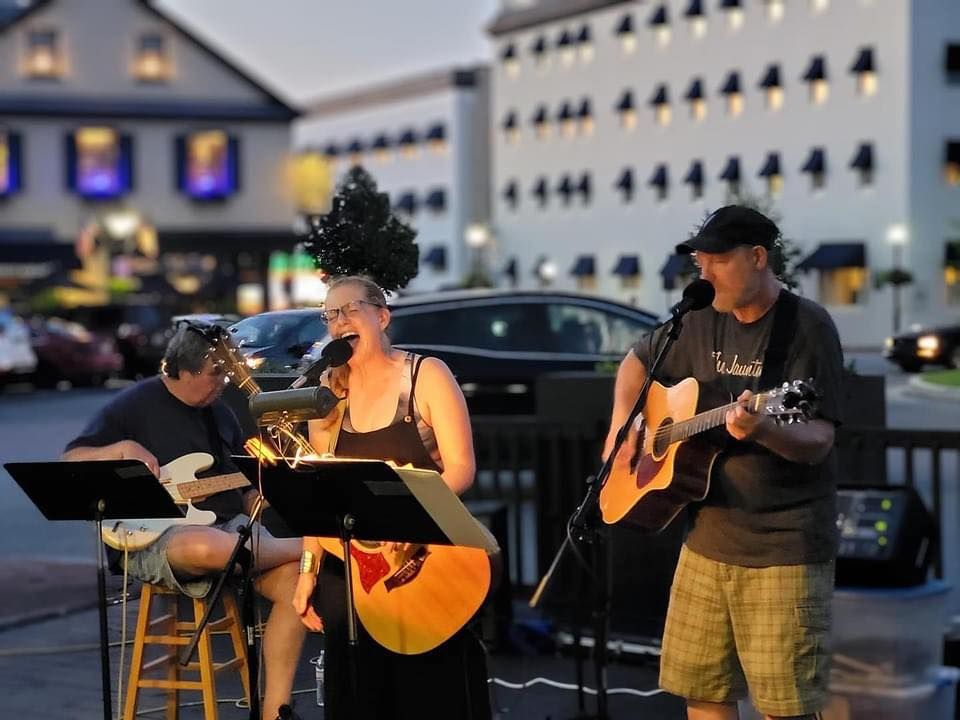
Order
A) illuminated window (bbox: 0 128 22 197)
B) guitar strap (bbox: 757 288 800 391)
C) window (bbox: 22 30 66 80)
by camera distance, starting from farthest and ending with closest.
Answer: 1. window (bbox: 22 30 66 80)
2. illuminated window (bbox: 0 128 22 197)
3. guitar strap (bbox: 757 288 800 391)

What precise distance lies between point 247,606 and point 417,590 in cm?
80

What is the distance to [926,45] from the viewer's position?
47375 mm

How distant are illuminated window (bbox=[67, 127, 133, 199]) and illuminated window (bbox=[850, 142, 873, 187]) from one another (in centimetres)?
2037

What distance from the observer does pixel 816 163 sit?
2028 inches

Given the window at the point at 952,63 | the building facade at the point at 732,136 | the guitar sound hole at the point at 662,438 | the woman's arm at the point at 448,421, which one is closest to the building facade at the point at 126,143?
the building facade at the point at 732,136

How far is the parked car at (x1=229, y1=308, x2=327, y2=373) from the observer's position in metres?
6.04

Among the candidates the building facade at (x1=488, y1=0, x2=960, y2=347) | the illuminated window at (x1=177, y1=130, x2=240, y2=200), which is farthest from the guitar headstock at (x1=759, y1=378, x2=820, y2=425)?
the illuminated window at (x1=177, y1=130, x2=240, y2=200)

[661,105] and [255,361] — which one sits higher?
[661,105]

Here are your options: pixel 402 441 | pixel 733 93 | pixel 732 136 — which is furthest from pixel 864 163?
pixel 402 441

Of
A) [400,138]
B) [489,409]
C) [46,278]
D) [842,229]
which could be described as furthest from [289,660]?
[400,138]

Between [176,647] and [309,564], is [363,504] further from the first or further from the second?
[176,647]

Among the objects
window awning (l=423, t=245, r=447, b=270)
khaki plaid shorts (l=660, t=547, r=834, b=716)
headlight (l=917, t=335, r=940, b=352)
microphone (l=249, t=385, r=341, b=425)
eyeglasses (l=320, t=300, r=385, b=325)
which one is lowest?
khaki plaid shorts (l=660, t=547, r=834, b=716)

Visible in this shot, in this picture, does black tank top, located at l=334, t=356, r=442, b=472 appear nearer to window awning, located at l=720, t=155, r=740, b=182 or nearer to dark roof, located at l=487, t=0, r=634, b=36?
window awning, located at l=720, t=155, r=740, b=182

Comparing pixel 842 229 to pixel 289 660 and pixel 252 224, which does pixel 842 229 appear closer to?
pixel 252 224
